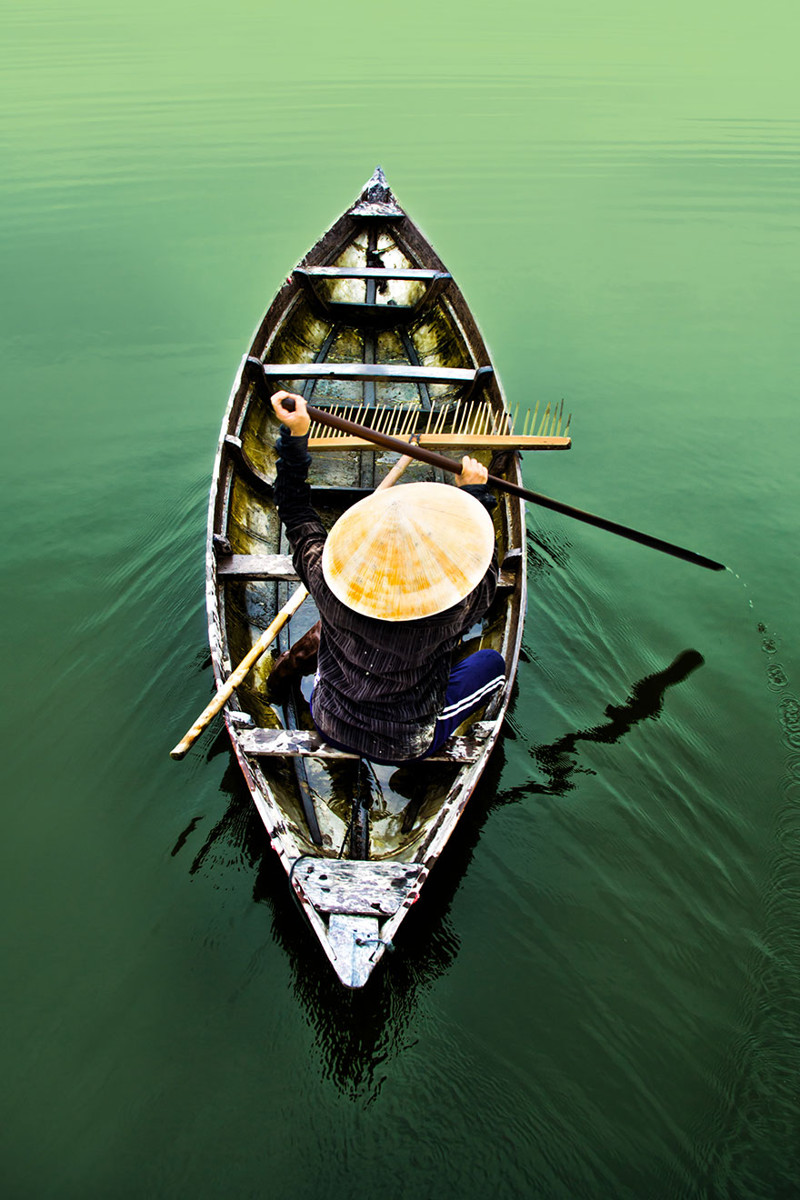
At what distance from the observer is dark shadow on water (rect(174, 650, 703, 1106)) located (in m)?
3.52

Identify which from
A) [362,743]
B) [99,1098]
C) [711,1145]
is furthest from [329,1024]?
[711,1145]

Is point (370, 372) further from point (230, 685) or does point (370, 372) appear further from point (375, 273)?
point (230, 685)

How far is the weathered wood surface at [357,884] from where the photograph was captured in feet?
10.2

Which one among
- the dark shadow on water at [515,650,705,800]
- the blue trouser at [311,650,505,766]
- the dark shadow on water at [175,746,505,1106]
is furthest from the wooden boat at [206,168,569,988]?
the dark shadow on water at [515,650,705,800]

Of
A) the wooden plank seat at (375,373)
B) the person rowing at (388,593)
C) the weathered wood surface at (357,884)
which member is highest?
the wooden plank seat at (375,373)

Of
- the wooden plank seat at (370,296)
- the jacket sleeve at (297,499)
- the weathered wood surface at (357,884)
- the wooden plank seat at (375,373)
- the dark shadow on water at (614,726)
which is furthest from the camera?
the wooden plank seat at (370,296)

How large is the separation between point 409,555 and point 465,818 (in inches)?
90.4

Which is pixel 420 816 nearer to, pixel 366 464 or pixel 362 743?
pixel 362 743

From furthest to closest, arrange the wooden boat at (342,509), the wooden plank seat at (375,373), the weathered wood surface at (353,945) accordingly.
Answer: the wooden plank seat at (375,373)
the wooden boat at (342,509)
the weathered wood surface at (353,945)

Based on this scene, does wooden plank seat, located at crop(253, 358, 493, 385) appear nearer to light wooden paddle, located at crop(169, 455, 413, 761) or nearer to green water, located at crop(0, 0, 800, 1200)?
green water, located at crop(0, 0, 800, 1200)

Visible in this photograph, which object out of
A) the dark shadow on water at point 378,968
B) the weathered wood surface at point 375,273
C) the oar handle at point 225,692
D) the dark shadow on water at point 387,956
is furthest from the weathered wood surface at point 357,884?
the weathered wood surface at point 375,273

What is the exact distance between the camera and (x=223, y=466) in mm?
5422

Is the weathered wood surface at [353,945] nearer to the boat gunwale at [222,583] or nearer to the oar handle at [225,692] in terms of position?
the boat gunwale at [222,583]

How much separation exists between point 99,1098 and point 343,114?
53.0ft
